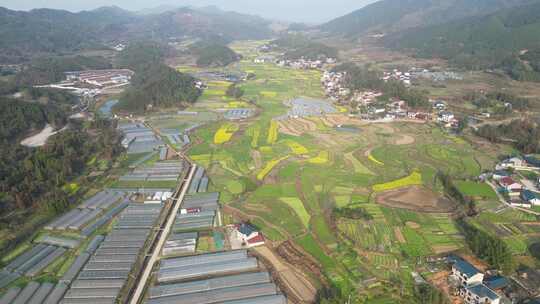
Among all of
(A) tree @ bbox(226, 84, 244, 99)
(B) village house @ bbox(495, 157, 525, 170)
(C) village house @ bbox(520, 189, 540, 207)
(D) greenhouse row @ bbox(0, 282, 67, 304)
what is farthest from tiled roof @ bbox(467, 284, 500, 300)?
(A) tree @ bbox(226, 84, 244, 99)

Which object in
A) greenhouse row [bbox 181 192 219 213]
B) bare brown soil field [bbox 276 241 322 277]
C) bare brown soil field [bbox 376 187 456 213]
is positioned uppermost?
bare brown soil field [bbox 376 187 456 213]

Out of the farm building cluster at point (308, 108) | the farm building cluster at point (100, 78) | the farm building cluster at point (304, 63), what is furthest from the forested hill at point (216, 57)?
the farm building cluster at point (308, 108)

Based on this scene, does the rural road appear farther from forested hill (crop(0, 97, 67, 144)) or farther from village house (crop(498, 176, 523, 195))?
forested hill (crop(0, 97, 67, 144))

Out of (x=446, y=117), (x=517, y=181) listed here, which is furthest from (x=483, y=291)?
(x=446, y=117)

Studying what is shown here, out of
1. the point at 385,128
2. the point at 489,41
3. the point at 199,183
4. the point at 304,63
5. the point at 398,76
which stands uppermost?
the point at 489,41

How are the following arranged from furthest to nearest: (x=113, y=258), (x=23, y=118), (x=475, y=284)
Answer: (x=23, y=118) < (x=113, y=258) < (x=475, y=284)

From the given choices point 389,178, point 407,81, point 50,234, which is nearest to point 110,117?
point 50,234

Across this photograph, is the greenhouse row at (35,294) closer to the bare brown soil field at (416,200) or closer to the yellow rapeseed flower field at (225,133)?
the bare brown soil field at (416,200)

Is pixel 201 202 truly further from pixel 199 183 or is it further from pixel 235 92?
pixel 235 92
